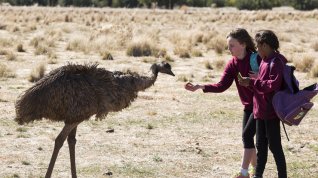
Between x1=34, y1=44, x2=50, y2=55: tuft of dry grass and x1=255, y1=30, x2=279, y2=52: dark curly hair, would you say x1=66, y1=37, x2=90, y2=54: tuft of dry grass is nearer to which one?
x1=34, y1=44, x2=50, y2=55: tuft of dry grass

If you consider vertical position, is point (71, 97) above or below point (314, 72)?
above

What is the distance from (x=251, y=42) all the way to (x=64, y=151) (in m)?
3.40

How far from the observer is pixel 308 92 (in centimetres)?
643

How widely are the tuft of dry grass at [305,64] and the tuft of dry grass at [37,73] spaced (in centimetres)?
772

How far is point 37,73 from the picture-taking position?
16781 millimetres

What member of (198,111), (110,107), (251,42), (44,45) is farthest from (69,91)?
(44,45)

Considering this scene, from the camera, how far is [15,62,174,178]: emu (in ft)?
22.5

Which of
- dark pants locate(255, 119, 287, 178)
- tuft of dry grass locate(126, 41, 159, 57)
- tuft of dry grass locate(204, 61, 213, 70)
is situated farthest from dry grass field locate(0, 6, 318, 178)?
tuft of dry grass locate(126, 41, 159, 57)

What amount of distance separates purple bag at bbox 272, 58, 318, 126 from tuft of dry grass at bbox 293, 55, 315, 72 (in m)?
13.5

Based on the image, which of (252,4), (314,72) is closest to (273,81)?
(314,72)

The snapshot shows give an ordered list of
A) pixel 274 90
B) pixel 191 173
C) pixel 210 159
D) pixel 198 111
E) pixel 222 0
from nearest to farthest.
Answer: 1. pixel 274 90
2. pixel 191 173
3. pixel 210 159
4. pixel 198 111
5. pixel 222 0

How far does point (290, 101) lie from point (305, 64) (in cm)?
1406

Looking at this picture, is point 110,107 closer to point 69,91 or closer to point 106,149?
point 69,91

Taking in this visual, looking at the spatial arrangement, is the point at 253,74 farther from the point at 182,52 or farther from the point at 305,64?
the point at 182,52
